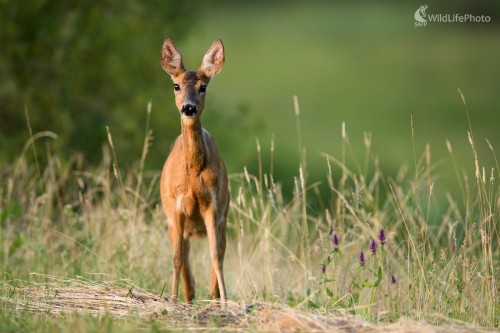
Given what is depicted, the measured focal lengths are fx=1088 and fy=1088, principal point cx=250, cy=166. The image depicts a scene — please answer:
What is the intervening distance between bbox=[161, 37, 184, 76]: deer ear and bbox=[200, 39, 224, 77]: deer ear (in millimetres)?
190

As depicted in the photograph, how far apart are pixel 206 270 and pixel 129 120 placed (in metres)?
6.34

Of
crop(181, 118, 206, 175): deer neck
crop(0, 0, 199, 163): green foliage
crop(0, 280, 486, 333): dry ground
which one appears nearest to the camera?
crop(0, 280, 486, 333): dry ground

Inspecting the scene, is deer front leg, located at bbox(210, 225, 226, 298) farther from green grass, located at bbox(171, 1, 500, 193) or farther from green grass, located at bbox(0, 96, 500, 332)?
green grass, located at bbox(171, 1, 500, 193)

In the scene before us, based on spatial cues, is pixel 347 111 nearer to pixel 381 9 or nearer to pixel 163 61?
pixel 381 9

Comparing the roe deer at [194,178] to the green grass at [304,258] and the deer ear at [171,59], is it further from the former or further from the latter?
the green grass at [304,258]

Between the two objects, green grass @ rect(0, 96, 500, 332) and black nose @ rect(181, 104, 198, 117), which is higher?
black nose @ rect(181, 104, 198, 117)

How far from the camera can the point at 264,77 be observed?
161 feet

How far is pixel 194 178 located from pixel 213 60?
3.49ft

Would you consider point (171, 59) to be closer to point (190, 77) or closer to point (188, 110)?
point (190, 77)

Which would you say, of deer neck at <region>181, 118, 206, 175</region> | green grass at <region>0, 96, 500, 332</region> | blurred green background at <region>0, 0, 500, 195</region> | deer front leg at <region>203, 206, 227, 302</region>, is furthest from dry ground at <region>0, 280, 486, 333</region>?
blurred green background at <region>0, 0, 500, 195</region>

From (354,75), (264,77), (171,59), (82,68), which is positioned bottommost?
(171,59)

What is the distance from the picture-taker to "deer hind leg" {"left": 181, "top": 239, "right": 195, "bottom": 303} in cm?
895

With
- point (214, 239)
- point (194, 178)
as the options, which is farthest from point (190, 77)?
point (214, 239)

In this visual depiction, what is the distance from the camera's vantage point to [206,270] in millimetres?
10398
